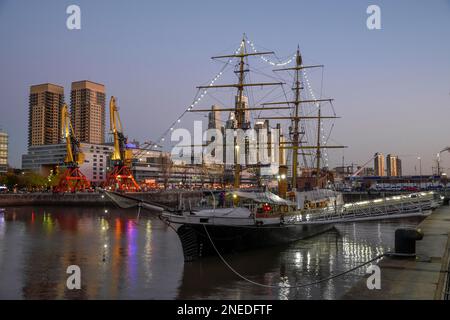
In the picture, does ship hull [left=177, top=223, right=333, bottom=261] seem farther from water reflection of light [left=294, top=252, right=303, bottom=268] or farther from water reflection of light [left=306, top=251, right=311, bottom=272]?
water reflection of light [left=306, top=251, right=311, bottom=272]

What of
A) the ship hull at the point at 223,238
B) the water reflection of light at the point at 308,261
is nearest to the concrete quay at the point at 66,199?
the ship hull at the point at 223,238

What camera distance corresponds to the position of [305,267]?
25.0m

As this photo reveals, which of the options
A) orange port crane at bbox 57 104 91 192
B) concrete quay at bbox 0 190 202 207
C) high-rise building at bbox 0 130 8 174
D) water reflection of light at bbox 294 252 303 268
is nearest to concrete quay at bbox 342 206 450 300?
water reflection of light at bbox 294 252 303 268

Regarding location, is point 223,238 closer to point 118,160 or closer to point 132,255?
point 132,255

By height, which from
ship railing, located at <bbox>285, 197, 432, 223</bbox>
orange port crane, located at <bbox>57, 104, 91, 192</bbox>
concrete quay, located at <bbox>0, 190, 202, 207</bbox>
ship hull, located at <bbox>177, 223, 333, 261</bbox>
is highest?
orange port crane, located at <bbox>57, 104, 91, 192</bbox>

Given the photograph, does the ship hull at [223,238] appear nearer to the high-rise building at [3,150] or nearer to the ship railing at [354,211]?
the ship railing at [354,211]

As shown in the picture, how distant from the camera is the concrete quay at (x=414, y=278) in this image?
11.9 m

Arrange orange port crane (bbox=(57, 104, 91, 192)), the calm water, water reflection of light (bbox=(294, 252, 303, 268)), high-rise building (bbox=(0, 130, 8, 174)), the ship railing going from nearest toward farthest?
the calm water < water reflection of light (bbox=(294, 252, 303, 268)) < the ship railing < orange port crane (bbox=(57, 104, 91, 192)) < high-rise building (bbox=(0, 130, 8, 174))

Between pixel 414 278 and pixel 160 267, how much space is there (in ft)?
50.1

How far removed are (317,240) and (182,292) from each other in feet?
69.5

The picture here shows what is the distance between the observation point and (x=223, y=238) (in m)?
27.4

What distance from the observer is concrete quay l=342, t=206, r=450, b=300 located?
11922 millimetres

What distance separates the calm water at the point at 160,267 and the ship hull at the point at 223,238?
0.66 meters

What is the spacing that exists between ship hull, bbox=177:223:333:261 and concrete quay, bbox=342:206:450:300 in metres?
11.3
